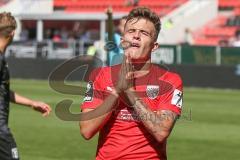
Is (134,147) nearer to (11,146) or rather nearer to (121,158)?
(121,158)

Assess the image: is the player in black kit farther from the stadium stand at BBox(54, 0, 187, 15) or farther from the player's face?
the stadium stand at BBox(54, 0, 187, 15)

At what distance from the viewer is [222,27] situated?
37.4m

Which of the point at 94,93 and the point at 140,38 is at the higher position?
the point at 140,38

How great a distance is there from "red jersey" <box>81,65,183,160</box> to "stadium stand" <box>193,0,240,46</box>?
31.2 meters

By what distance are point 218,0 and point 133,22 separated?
36.4m

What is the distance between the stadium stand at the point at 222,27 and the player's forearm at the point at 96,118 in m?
31.4

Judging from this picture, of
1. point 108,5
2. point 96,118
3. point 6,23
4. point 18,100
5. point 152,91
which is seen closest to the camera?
point 96,118

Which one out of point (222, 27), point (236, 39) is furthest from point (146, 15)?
point (222, 27)

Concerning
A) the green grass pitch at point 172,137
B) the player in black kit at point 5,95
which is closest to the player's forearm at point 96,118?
the player in black kit at point 5,95

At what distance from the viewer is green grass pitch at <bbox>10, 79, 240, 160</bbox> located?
33.3 feet

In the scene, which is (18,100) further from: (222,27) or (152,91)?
(222,27)

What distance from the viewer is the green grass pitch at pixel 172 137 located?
10.2 meters

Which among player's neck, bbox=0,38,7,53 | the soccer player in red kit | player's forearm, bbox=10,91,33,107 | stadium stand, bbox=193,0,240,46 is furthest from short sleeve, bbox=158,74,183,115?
stadium stand, bbox=193,0,240,46

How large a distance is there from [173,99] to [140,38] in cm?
47
